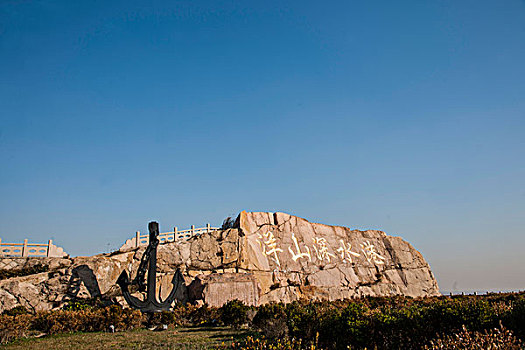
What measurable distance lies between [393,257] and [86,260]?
60.1ft

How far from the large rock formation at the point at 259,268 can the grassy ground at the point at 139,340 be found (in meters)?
4.73

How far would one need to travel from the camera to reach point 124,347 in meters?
8.49

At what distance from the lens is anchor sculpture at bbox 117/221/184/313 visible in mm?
13828

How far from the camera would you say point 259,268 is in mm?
18328

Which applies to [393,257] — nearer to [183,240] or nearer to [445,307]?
[183,240]

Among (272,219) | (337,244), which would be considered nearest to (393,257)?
(337,244)

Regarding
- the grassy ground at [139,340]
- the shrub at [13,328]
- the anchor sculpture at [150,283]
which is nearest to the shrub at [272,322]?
the grassy ground at [139,340]

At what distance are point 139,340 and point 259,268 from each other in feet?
30.6

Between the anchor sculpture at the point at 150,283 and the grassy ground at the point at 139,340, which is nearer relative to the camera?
the grassy ground at the point at 139,340

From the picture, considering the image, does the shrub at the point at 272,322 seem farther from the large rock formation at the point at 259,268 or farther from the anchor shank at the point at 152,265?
the large rock formation at the point at 259,268

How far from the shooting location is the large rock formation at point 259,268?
50.7 feet

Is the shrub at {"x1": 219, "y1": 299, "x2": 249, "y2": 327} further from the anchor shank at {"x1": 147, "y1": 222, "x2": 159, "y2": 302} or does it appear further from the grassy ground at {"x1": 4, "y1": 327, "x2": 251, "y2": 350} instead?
the anchor shank at {"x1": 147, "y1": 222, "x2": 159, "y2": 302}

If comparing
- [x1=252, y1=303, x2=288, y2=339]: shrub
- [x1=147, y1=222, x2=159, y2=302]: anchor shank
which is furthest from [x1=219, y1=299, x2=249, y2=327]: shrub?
[x1=147, y1=222, x2=159, y2=302]: anchor shank

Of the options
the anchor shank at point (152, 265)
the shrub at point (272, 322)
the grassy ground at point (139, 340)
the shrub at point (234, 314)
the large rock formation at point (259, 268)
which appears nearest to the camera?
the shrub at point (272, 322)
